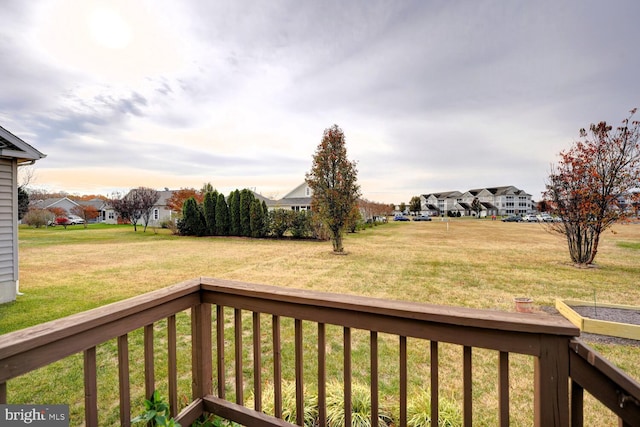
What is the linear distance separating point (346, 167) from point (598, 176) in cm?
753

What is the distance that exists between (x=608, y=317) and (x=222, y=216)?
1736 centimetres

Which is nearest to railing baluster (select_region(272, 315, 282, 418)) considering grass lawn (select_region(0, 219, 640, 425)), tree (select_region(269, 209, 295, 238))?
grass lawn (select_region(0, 219, 640, 425))

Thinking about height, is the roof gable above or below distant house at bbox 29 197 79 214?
above

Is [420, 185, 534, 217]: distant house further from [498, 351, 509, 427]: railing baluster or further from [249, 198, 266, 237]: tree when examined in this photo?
[498, 351, 509, 427]: railing baluster

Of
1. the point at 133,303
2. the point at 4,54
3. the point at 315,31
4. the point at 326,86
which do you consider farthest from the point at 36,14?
the point at 326,86

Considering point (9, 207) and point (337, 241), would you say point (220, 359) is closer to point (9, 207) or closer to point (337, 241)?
point (9, 207)

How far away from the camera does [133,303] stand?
1386 millimetres

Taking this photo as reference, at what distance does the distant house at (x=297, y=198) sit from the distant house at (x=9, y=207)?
65.5ft

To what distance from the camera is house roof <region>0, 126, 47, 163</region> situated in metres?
4.93

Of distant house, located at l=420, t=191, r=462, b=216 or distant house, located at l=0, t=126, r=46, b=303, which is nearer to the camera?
distant house, located at l=0, t=126, r=46, b=303

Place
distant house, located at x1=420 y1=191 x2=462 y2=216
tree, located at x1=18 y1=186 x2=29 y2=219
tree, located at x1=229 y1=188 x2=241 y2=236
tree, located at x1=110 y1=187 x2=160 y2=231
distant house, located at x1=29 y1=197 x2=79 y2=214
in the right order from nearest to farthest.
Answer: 1. tree, located at x1=229 y1=188 x2=241 y2=236
2. tree, located at x1=18 y1=186 x2=29 y2=219
3. tree, located at x1=110 y1=187 x2=160 y2=231
4. distant house, located at x1=29 y1=197 x2=79 y2=214
5. distant house, located at x1=420 y1=191 x2=462 y2=216

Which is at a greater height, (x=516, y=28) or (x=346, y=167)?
(x=516, y=28)

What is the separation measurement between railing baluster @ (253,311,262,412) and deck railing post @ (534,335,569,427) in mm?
1334

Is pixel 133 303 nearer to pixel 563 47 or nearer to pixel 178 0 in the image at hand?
pixel 178 0
